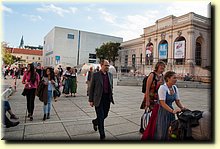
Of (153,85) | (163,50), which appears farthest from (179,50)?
(153,85)

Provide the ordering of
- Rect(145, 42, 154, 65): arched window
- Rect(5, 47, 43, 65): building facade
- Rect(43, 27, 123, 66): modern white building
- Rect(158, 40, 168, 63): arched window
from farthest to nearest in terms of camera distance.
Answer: Rect(5, 47, 43, 65): building facade
Rect(43, 27, 123, 66): modern white building
Rect(145, 42, 154, 65): arched window
Rect(158, 40, 168, 63): arched window

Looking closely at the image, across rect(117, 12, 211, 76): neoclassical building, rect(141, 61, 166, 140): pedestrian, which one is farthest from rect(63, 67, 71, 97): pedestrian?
rect(117, 12, 211, 76): neoclassical building

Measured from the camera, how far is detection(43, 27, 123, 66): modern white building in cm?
5741

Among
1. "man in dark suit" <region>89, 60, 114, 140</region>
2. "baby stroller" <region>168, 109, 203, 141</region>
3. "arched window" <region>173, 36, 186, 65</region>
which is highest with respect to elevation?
"arched window" <region>173, 36, 186, 65</region>

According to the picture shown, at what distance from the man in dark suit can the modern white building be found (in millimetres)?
52836

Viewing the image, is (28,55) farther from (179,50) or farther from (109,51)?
(179,50)

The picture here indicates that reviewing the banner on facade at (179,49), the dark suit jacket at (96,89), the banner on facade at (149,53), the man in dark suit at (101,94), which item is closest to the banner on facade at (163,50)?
the banner on facade at (179,49)

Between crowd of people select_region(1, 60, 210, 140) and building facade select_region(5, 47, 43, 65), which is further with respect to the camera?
building facade select_region(5, 47, 43, 65)

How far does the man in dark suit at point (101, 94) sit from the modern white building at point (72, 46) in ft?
173

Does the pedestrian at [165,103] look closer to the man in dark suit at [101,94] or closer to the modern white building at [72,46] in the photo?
the man in dark suit at [101,94]

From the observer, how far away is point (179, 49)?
3288cm

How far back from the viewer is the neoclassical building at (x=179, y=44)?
30.9 m

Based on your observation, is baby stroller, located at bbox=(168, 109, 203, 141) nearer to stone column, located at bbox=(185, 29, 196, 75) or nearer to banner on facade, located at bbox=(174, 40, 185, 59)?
stone column, located at bbox=(185, 29, 196, 75)

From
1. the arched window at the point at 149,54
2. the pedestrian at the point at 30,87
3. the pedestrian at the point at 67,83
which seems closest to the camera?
the pedestrian at the point at 30,87
